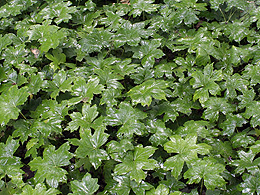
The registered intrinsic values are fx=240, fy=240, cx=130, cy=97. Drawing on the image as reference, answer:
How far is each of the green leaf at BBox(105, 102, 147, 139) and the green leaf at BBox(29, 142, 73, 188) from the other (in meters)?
0.46

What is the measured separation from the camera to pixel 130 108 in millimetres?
2199

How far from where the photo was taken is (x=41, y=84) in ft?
8.25

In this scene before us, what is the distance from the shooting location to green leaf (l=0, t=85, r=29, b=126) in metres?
2.15

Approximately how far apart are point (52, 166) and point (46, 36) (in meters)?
1.52

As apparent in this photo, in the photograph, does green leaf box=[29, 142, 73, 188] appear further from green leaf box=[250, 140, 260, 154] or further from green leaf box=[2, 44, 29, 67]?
green leaf box=[250, 140, 260, 154]

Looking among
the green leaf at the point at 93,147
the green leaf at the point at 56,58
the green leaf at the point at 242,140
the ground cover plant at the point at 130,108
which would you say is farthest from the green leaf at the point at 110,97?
the green leaf at the point at 242,140

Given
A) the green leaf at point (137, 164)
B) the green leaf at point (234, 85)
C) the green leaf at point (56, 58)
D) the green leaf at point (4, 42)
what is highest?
the green leaf at point (4, 42)

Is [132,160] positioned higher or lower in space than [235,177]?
higher

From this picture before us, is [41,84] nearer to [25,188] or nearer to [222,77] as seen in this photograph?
[25,188]

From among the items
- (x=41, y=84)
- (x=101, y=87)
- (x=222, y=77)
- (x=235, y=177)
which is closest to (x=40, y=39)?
(x=41, y=84)

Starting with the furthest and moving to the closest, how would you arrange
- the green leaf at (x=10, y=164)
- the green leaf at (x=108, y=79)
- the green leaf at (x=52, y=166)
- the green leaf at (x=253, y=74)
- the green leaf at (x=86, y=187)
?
the green leaf at (x=253, y=74) < the green leaf at (x=108, y=79) < the green leaf at (x=10, y=164) < the green leaf at (x=52, y=166) < the green leaf at (x=86, y=187)

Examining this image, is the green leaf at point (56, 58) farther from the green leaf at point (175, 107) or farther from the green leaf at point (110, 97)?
the green leaf at point (175, 107)

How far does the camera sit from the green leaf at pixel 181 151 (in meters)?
1.88

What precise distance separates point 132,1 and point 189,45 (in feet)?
3.32
